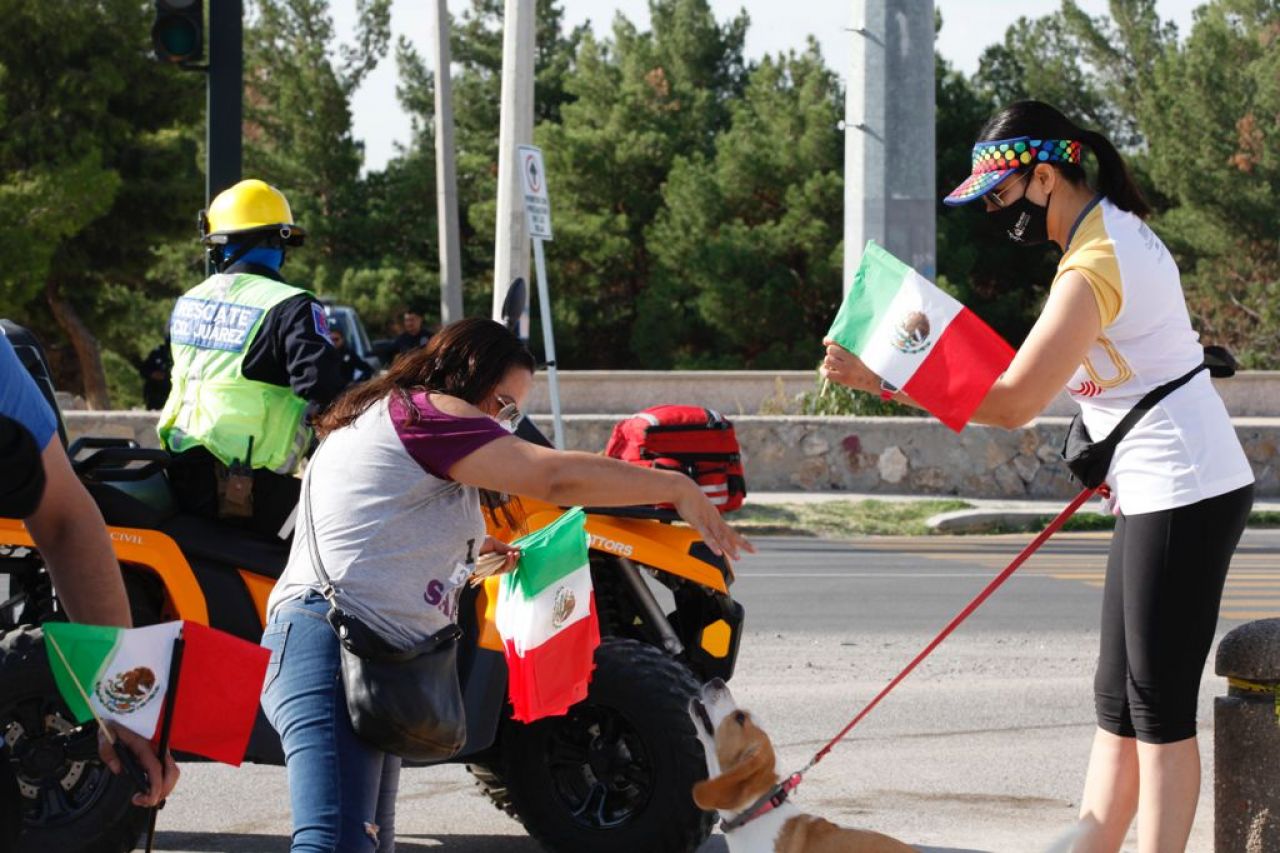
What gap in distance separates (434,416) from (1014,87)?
39.5 metres

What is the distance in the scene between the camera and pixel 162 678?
288cm

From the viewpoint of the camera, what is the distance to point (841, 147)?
36.3 m

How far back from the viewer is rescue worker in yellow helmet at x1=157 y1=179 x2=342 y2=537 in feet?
17.1

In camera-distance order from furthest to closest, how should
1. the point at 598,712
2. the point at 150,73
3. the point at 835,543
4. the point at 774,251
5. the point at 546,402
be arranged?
the point at 774,251 < the point at 150,73 < the point at 546,402 < the point at 835,543 < the point at 598,712

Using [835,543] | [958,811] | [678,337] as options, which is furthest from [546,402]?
[958,811]

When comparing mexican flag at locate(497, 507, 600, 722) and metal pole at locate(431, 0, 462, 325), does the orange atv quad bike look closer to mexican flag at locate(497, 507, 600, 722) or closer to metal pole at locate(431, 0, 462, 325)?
mexican flag at locate(497, 507, 600, 722)

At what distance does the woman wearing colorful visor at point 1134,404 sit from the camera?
392 cm

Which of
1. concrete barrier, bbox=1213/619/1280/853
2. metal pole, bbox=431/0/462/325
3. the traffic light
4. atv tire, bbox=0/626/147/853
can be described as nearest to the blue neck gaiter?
atv tire, bbox=0/626/147/853

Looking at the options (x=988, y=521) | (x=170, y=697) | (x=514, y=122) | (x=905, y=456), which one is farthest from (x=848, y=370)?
(x=514, y=122)

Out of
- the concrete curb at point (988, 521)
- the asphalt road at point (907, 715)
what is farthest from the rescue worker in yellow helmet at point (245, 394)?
the concrete curb at point (988, 521)

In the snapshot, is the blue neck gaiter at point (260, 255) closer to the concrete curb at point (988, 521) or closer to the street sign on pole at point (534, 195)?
the street sign on pole at point (534, 195)

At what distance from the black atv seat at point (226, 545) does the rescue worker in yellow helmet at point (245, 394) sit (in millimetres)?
50

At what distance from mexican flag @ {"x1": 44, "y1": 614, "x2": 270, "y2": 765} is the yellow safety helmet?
2.79 m

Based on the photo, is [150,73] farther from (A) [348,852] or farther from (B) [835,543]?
(A) [348,852]
